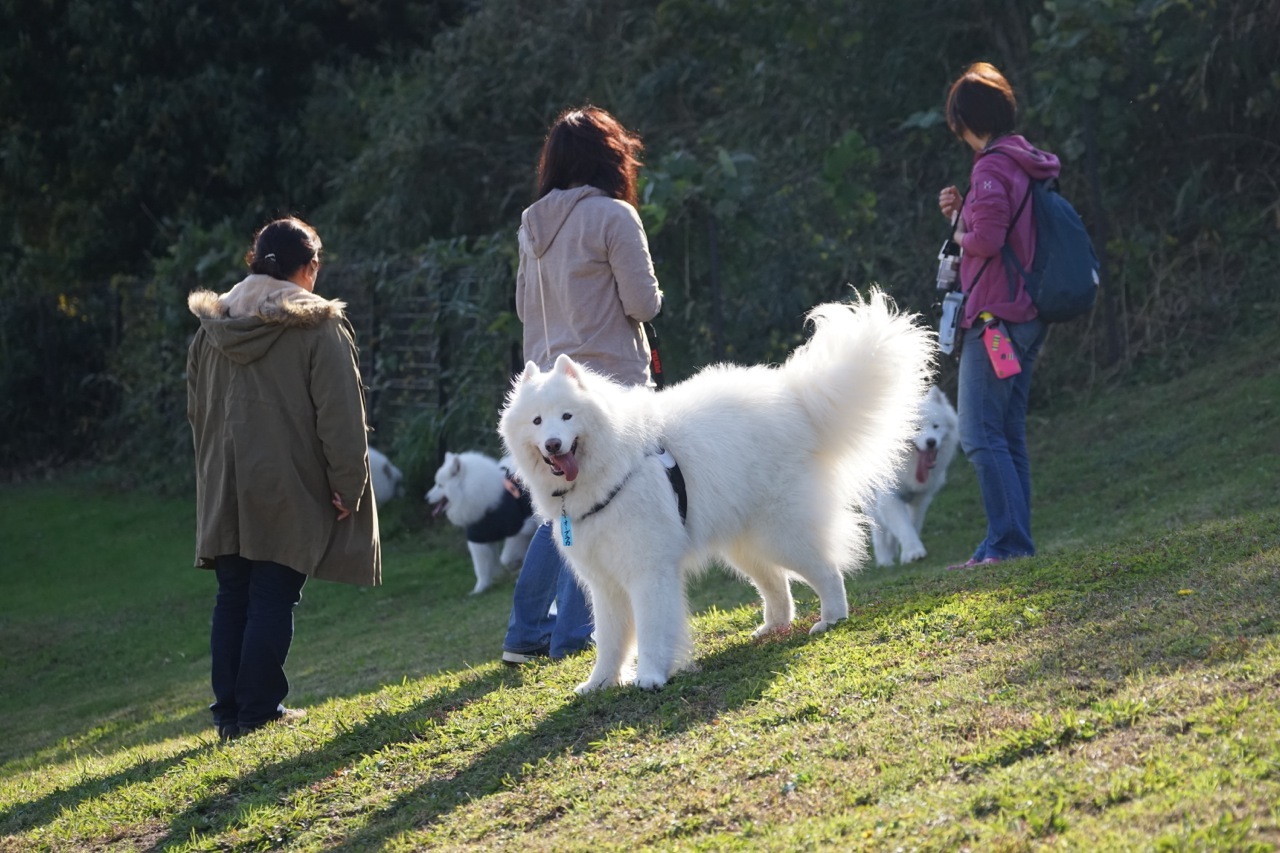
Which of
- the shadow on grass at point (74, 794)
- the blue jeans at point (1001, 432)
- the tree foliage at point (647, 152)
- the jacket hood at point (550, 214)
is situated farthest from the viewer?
the tree foliage at point (647, 152)

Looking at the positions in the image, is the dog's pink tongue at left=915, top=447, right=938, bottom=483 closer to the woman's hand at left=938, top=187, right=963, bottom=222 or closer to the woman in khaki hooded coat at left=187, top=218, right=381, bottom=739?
the woman's hand at left=938, top=187, right=963, bottom=222

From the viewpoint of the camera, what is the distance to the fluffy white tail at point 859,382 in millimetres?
5227

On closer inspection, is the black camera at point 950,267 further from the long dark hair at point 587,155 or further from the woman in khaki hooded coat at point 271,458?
the woman in khaki hooded coat at point 271,458

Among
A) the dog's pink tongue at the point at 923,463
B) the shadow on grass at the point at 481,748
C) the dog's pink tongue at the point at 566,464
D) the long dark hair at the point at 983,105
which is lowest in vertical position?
the shadow on grass at the point at 481,748

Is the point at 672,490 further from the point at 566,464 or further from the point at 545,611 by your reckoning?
the point at 545,611

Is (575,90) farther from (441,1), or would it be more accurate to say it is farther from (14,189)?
(14,189)

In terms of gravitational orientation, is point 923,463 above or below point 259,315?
below

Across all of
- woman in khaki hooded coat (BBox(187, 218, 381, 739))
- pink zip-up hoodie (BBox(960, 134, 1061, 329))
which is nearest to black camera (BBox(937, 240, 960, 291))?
pink zip-up hoodie (BBox(960, 134, 1061, 329))

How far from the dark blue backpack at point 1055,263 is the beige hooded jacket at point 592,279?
5.90 ft

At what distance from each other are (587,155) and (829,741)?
2.56m

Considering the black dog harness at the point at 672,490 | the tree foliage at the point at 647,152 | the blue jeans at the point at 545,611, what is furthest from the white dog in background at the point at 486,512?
the black dog harness at the point at 672,490

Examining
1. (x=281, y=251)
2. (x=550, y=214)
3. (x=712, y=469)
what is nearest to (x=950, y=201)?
(x=550, y=214)

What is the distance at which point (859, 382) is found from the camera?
523 centimetres

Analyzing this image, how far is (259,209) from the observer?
1803cm
